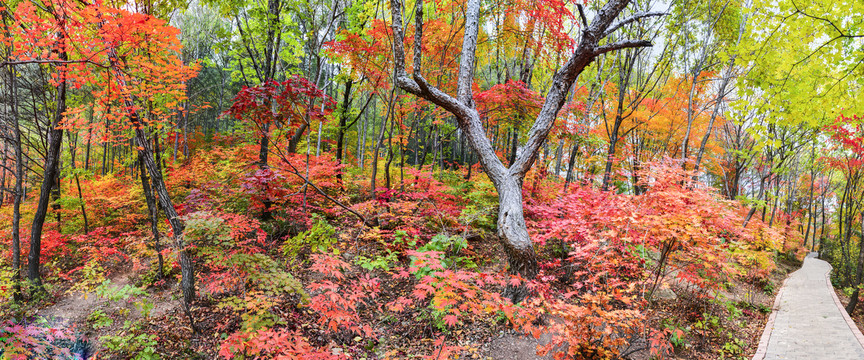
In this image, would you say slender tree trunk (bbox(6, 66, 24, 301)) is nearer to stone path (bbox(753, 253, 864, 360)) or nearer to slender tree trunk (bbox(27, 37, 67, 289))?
slender tree trunk (bbox(27, 37, 67, 289))

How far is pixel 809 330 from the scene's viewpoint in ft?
20.6

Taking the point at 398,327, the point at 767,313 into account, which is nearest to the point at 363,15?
the point at 398,327

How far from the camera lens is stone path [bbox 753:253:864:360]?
17.2 feet

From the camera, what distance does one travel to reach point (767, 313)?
7.09 m

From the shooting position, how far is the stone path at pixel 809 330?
5.23 meters

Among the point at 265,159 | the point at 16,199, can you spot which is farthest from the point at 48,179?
the point at 265,159

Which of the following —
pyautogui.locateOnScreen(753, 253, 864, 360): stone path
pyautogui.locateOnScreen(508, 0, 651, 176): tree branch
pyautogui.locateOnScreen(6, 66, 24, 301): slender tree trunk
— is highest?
pyautogui.locateOnScreen(508, 0, 651, 176): tree branch

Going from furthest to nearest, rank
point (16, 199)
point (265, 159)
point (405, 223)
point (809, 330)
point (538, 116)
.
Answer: point (265, 159) → point (809, 330) → point (405, 223) → point (16, 199) → point (538, 116)

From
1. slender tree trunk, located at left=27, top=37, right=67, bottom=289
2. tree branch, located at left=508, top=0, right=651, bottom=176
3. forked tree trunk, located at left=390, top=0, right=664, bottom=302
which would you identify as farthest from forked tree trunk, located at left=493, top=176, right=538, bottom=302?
slender tree trunk, located at left=27, top=37, right=67, bottom=289

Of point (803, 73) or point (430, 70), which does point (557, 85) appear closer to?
point (803, 73)

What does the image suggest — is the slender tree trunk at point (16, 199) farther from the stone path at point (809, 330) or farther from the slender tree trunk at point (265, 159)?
the stone path at point (809, 330)

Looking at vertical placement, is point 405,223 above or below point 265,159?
below

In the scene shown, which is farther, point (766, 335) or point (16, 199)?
point (16, 199)

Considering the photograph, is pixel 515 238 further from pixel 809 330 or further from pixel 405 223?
pixel 809 330
